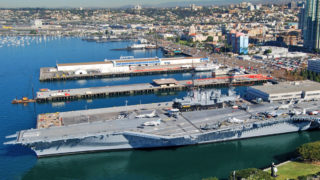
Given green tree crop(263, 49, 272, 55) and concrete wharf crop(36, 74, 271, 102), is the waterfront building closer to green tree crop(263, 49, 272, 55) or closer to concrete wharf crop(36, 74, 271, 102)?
concrete wharf crop(36, 74, 271, 102)

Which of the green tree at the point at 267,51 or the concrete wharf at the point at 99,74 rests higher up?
the green tree at the point at 267,51

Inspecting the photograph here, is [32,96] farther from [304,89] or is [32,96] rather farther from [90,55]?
[90,55]

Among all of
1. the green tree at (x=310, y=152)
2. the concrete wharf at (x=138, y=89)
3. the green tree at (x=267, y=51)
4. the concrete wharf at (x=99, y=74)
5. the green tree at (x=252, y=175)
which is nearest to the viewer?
the green tree at (x=252, y=175)

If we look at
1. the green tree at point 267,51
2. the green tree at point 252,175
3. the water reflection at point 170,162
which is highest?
the green tree at point 267,51

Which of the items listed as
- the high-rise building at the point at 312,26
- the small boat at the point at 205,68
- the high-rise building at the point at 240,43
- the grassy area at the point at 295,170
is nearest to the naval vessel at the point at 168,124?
the grassy area at the point at 295,170

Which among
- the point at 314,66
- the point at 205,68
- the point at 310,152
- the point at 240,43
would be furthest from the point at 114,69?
the point at 310,152

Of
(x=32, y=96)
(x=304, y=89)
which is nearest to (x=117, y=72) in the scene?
(x=32, y=96)

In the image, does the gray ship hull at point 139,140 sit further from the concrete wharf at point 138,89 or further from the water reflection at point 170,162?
the concrete wharf at point 138,89
